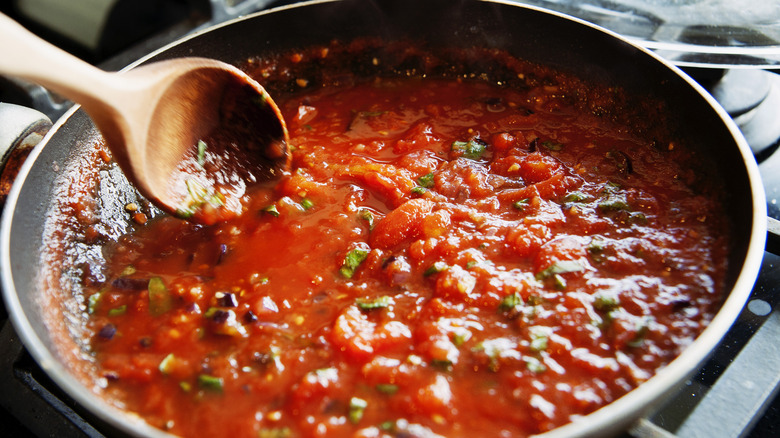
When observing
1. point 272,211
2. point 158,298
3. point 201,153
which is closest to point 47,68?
point 201,153

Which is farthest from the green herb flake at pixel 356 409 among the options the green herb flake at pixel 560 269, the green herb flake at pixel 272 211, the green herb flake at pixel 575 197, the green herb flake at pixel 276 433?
the green herb flake at pixel 575 197

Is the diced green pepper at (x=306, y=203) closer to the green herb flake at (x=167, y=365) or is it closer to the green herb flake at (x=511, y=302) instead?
the green herb flake at (x=167, y=365)

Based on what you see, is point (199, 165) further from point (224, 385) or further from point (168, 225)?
point (224, 385)

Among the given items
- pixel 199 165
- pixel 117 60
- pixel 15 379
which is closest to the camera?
pixel 15 379

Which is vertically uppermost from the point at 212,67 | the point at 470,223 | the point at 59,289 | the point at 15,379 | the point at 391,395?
the point at 212,67

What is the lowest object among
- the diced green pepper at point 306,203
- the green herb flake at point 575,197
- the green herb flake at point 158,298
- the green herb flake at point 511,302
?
the green herb flake at point 158,298

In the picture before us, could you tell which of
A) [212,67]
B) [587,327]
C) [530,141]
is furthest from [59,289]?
[530,141]

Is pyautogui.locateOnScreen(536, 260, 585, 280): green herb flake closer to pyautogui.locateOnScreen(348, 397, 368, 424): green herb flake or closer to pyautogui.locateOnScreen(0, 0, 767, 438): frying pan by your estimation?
pyautogui.locateOnScreen(0, 0, 767, 438): frying pan

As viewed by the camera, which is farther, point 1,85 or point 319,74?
point 319,74
